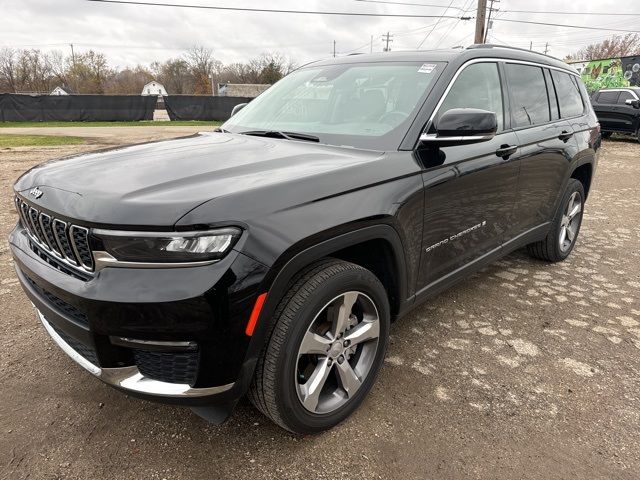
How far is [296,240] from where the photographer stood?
1.86 meters

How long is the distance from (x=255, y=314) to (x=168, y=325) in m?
0.32


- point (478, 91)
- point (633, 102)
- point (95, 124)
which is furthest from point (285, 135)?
point (95, 124)

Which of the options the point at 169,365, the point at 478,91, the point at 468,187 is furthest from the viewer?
the point at 478,91

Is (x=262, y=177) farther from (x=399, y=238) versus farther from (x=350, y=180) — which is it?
(x=399, y=238)

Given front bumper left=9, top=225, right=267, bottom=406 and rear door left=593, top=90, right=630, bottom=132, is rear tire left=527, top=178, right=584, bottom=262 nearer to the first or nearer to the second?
front bumper left=9, top=225, right=267, bottom=406

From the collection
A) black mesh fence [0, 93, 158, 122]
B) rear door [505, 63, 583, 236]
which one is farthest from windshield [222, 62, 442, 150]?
black mesh fence [0, 93, 158, 122]

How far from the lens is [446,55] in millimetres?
2953

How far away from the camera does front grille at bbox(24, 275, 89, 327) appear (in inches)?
72.1

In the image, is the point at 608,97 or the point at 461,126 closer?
the point at 461,126

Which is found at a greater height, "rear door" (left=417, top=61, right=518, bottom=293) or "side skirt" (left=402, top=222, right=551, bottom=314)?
"rear door" (left=417, top=61, right=518, bottom=293)

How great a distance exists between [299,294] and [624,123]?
56.5 feet

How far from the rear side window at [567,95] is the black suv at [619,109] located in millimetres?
12850

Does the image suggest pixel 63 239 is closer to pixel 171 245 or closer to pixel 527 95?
pixel 171 245

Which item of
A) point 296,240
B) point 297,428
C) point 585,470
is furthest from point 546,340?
point 296,240
